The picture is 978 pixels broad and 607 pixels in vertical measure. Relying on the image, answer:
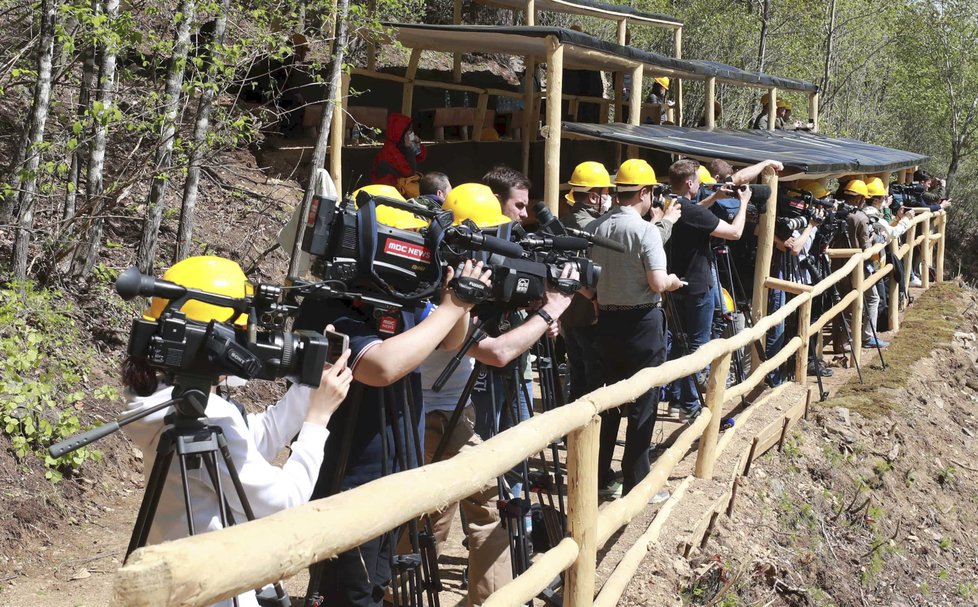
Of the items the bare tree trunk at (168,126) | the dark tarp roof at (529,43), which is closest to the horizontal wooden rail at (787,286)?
the dark tarp roof at (529,43)

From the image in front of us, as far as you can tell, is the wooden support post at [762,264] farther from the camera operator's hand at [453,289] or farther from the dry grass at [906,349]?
the camera operator's hand at [453,289]

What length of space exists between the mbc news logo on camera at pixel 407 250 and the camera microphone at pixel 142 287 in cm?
89

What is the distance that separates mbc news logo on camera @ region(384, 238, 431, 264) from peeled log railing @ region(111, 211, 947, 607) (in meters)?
0.59

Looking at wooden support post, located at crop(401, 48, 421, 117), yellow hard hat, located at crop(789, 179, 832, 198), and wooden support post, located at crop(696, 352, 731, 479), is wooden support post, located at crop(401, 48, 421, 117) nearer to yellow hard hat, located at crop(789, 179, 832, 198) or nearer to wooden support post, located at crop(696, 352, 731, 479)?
yellow hard hat, located at crop(789, 179, 832, 198)

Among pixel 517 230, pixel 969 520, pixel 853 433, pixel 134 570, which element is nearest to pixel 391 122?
pixel 853 433

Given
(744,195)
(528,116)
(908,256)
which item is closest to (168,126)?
(744,195)

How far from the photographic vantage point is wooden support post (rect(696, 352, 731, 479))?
235 inches

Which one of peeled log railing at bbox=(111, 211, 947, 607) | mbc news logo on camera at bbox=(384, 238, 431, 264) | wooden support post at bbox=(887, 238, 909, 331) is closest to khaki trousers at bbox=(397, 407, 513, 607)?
peeled log railing at bbox=(111, 211, 947, 607)

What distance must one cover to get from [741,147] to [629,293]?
6282 mm

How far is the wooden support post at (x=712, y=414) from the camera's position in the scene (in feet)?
19.6

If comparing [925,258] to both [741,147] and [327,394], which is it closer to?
[741,147]

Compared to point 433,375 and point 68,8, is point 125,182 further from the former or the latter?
point 433,375

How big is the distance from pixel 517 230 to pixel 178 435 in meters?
2.03

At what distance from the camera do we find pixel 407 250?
3152mm
